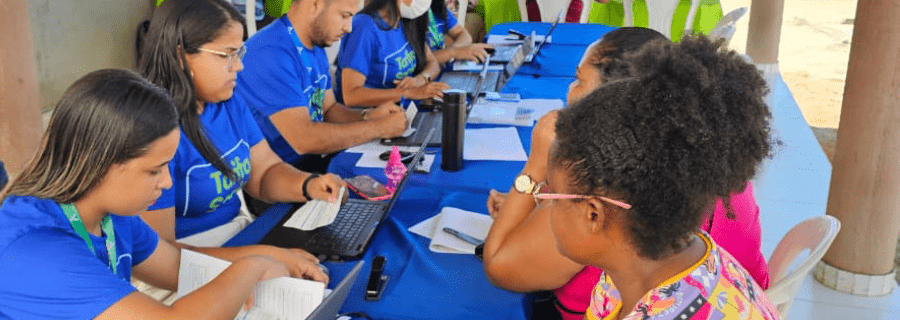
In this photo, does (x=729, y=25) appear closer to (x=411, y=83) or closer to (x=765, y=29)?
(x=411, y=83)

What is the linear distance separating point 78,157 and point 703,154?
961 mm

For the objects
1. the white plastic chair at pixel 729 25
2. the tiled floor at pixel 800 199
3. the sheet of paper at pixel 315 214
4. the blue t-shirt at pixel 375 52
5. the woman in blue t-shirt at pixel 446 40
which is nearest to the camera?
the sheet of paper at pixel 315 214

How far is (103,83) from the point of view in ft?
4.40

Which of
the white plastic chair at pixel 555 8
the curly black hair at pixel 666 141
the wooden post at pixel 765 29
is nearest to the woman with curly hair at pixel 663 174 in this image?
the curly black hair at pixel 666 141

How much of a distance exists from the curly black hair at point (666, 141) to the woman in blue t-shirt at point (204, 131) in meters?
0.95

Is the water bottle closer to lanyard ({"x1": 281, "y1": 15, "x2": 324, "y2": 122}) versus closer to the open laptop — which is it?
lanyard ({"x1": 281, "y1": 15, "x2": 324, "y2": 122})

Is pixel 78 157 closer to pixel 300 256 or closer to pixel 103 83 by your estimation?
pixel 103 83

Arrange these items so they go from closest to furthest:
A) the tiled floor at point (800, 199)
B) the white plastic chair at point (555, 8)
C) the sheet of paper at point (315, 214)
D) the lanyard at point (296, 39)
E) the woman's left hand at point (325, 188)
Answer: the sheet of paper at point (315, 214), the woman's left hand at point (325, 188), the lanyard at point (296, 39), the tiled floor at point (800, 199), the white plastic chair at point (555, 8)

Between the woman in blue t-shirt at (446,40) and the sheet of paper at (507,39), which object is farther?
the sheet of paper at (507,39)

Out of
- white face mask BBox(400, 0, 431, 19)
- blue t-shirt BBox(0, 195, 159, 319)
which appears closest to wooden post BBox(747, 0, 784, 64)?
white face mask BBox(400, 0, 431, 19)

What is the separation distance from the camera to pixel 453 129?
2287 millimetres

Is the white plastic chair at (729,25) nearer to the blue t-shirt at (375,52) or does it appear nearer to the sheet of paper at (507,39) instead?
the sheet of paper at (507,39)

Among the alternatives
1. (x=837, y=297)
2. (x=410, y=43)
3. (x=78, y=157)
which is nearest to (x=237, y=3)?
(x=410, y=43)

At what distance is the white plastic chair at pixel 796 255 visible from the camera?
1642 mm
